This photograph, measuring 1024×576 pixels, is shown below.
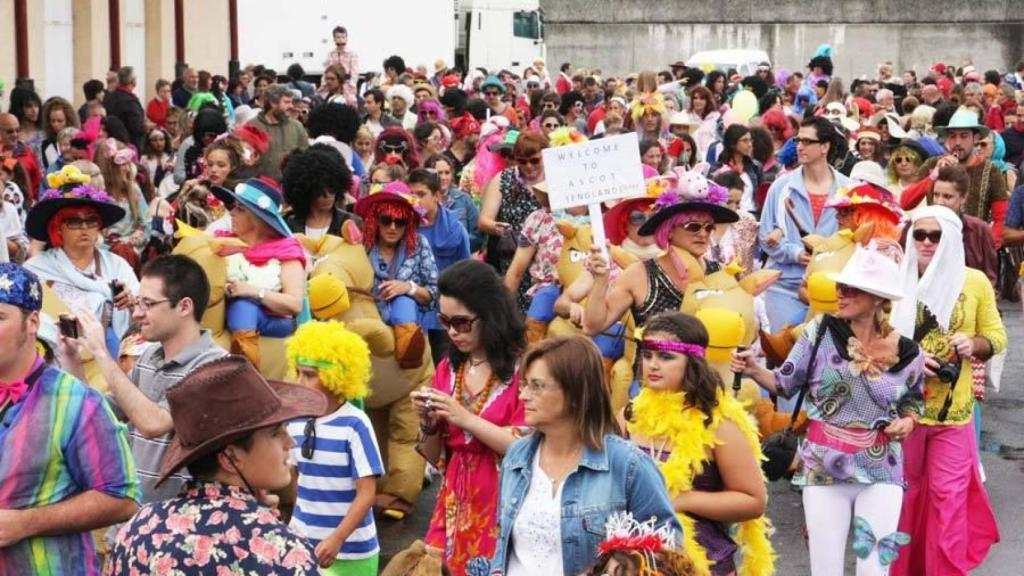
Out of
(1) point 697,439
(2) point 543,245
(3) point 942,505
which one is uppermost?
(2) point 543,245

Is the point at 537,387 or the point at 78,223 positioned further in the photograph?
the point at 78,223

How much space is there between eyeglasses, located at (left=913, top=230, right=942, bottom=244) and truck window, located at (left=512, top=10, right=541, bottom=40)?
29.7 metres

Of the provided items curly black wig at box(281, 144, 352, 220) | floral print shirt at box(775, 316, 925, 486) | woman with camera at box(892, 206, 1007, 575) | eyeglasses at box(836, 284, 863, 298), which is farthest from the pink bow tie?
curly black wig at box(281, 144, 352, 220)

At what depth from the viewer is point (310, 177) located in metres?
9.67

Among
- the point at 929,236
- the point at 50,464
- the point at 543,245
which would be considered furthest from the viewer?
the point at 543,245

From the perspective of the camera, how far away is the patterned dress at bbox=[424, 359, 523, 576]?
6.34 meters

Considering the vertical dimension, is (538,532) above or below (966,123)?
below

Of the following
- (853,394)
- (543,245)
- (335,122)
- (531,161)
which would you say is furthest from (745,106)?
(853,394)

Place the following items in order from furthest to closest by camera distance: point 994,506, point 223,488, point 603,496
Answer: point 994,506
point 603,496
point 223,488

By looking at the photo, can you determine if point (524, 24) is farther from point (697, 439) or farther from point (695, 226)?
point (697, 439)

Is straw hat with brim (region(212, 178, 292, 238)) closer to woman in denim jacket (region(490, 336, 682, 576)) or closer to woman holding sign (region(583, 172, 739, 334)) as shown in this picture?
woman holding sign (region(583, 172, 739, 334))

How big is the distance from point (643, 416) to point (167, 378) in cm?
167

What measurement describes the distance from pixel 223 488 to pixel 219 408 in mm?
195

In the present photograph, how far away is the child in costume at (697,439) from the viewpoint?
5988 millimetres
